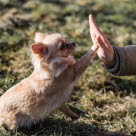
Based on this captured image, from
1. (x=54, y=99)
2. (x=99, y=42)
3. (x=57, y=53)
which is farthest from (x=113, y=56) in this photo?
(x=54, y=99)

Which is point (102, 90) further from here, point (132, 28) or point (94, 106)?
point (132, 28)

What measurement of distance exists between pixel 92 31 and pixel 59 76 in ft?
2.60

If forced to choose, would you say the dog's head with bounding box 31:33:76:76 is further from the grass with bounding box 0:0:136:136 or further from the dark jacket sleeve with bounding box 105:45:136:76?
the grass with bounding box 0:0:136:136

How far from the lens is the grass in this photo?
15.3 ft

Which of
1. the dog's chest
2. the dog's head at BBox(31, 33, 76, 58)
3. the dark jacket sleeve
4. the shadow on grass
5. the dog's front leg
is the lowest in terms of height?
the shadow on grass

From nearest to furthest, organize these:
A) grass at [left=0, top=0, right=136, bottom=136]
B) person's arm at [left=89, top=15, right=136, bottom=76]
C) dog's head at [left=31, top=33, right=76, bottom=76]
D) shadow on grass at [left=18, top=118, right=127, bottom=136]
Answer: dog's head at [left=31, top=33, right=76, bottom=76] → person's arm at [left=89, top=15, right=136, bottom=76] → shadow on grass at [left=18, top=118, right=127, bottom=136] → grass at [left=0, top=0, right=136, bottom=136]

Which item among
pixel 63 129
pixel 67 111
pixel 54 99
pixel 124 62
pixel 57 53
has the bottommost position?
pixel 63 129

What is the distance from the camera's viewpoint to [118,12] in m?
9.59

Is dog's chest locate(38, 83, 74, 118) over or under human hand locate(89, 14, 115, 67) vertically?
under

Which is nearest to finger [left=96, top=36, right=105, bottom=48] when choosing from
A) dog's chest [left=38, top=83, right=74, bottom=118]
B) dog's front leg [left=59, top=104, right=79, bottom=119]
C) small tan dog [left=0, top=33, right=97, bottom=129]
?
small tan dog [left=0, top=33, right=97, bottom=129]

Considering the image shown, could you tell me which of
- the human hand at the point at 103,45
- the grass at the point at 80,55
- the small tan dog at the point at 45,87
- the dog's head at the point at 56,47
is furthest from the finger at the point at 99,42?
the grass at the point at 80,55

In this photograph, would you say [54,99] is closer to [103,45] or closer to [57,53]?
[57,53]

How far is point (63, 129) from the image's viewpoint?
14.8 feet

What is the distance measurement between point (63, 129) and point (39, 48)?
1.27 meters
